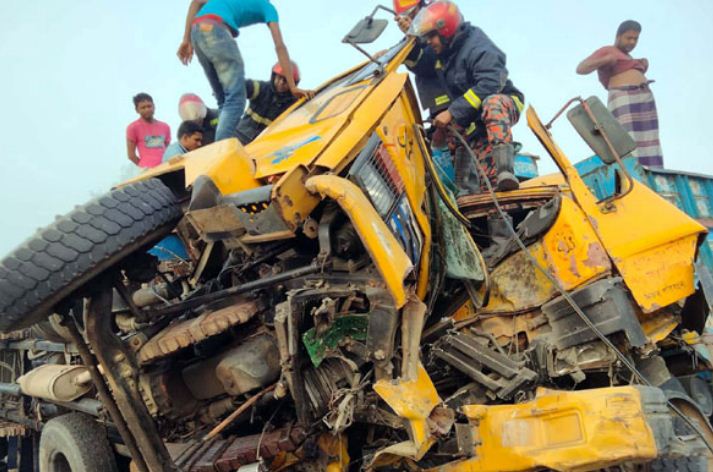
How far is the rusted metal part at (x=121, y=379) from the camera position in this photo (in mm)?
2254

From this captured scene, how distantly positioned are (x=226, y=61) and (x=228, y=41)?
16 cm

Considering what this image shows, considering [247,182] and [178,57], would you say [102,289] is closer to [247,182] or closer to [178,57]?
[247,182]

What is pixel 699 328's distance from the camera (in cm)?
323

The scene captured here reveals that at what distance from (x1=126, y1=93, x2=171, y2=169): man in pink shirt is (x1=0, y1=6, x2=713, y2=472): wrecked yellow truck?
10.7ft

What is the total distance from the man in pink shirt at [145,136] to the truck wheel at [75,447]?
3546 mm

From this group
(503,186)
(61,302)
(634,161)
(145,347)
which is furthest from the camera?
(634,161)

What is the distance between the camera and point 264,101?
16.5ft

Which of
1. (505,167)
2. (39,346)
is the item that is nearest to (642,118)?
(505,167)

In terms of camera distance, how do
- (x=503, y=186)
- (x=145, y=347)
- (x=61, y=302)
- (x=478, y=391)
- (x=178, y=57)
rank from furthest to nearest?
(x=178, y=57)
(x=503, y=186)
(x=478, y=391)
(x=145, y=347)
(x=61, y=302)

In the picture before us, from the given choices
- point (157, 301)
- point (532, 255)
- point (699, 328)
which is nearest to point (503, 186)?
point (532, 255)

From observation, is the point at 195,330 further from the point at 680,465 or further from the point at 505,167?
the point at 505,167

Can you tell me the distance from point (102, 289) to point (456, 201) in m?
2.29

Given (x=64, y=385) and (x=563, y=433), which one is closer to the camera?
(x=563, y=433)

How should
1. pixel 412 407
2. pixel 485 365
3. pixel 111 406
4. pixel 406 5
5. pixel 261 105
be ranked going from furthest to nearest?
pixel 406 5
pixel 261 105
pixel 485 365
pixel 111 406
pixel 412 407
